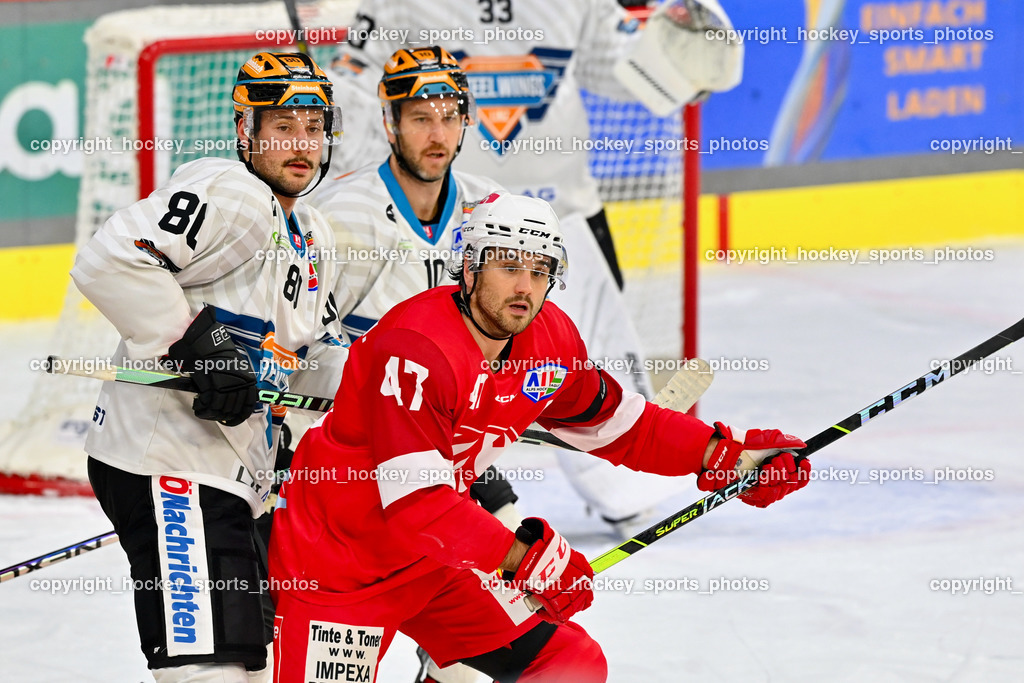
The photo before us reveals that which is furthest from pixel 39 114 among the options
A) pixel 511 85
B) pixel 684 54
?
pixel 684 54

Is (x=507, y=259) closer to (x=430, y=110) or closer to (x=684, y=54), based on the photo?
(x=430, y=110)

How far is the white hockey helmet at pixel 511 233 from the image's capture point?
2305 millimetres

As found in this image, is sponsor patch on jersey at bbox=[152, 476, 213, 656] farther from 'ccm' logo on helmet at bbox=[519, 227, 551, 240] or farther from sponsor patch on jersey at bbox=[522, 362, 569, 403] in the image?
'ccm' logo on helmet at bbox=[519, 227, 551, 240]

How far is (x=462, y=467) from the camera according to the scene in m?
2.44

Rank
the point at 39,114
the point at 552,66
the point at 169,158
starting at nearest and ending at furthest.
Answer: the point at 552,66 < the point at 169,158 < the point at 39,114

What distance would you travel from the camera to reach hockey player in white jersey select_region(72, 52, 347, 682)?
95.4 inches

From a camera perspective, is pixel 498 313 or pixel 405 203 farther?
pixel 405 203

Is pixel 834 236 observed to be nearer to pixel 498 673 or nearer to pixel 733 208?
pixel 733 208

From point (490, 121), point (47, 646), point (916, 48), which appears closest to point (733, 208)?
point (916, 48)

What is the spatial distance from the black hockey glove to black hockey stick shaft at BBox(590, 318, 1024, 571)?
67 centimetres

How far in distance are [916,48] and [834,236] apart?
3.51 ft

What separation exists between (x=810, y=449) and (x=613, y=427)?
363mm

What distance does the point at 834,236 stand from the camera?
798 centimetres

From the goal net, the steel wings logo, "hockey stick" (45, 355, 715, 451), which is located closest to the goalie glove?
the steel wings logo
